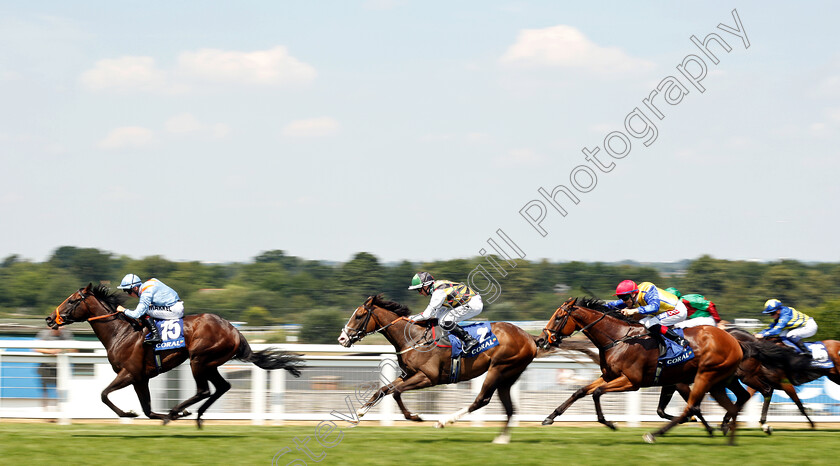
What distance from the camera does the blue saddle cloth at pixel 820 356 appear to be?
917 cm

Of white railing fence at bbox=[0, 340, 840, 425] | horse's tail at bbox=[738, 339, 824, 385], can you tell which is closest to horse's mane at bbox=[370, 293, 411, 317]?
white railing fence at bbox=[0, 340, 840, 425]

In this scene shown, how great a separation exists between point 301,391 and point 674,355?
12.6 feet

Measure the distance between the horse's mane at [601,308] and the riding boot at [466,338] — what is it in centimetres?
100

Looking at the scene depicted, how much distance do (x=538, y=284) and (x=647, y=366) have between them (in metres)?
23.1

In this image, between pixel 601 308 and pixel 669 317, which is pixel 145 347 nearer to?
pixel 601 308

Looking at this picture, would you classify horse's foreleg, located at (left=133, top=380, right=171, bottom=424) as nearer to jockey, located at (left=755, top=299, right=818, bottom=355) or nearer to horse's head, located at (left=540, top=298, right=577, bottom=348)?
horse's head, located at (left=540, top=298, right=577, bottom=348)

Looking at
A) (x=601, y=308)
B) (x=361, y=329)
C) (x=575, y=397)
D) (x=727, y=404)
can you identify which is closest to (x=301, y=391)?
(x=361, y=329)

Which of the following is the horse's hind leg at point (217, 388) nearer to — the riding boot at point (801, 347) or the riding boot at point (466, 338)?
the riding boot at point (466, 338)

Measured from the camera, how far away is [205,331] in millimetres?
7754

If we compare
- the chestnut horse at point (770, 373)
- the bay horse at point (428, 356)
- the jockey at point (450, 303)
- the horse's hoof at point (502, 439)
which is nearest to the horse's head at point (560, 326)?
the bay horse at point (428, 356)

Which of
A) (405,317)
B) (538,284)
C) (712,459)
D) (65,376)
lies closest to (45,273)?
(538,284)

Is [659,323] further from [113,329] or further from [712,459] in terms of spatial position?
[113,329]

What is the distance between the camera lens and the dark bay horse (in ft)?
24.1

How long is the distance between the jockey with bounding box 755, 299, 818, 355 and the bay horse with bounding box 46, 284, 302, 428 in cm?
539
